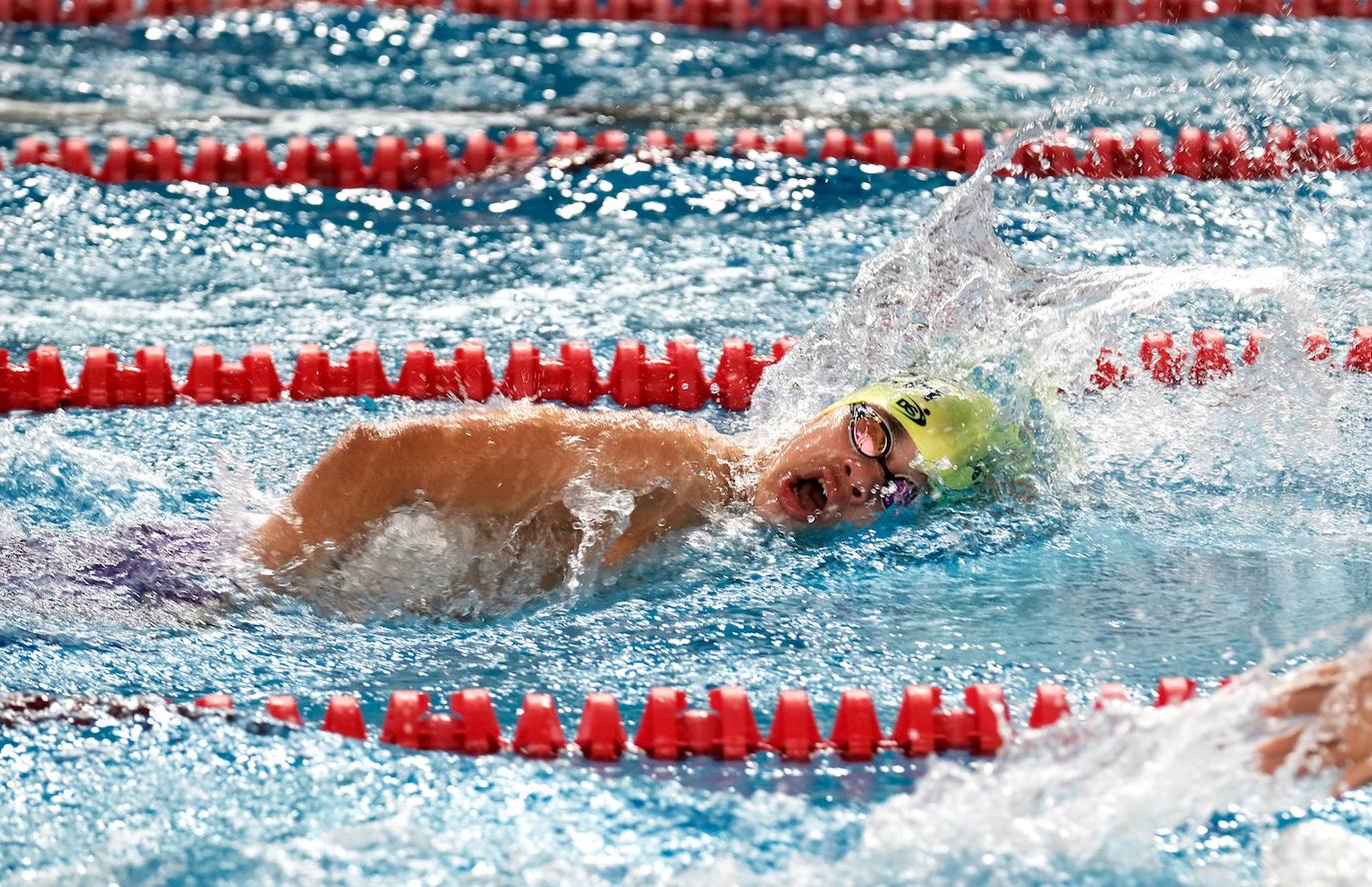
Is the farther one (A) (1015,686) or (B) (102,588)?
(B) (102,588)

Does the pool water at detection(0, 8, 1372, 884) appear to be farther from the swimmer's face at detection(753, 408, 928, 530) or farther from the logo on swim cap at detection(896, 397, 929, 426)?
the logo on swim cap at detection(896, 397, 929, 426)

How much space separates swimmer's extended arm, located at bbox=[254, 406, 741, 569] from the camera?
315 centimetres

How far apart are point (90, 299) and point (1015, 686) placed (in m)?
2.97

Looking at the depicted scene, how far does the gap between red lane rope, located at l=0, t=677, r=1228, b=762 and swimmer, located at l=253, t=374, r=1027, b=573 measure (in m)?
0.49

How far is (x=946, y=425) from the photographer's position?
3266mm

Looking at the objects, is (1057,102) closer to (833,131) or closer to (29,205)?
(833,131)

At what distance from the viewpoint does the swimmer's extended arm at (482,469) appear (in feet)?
10.3

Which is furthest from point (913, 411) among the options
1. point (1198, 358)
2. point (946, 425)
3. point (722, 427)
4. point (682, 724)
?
point (1198, 358)

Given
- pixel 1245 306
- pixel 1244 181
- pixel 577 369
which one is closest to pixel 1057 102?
pixel 1244 181

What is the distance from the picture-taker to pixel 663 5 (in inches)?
271

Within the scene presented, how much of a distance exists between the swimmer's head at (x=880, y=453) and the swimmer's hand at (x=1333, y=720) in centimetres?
119

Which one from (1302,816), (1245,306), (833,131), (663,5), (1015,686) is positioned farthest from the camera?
(663,5)

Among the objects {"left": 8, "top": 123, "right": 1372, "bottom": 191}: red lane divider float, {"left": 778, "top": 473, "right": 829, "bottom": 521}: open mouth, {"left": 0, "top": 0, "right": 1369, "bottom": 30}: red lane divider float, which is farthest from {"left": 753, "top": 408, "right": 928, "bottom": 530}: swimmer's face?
{"left": 0, "top": 0, "right": 1369, "bottom": 30}: red lane divider float

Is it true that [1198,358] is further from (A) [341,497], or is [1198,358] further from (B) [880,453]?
(A) [341,497]
